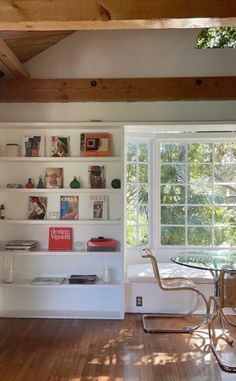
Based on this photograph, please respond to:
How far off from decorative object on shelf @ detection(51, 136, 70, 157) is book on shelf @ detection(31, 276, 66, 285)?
4.37 feet

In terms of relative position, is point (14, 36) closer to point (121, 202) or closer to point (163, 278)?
point (121, 202)

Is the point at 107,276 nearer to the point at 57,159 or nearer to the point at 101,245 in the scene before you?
the point at 101,245

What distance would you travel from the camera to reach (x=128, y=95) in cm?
414

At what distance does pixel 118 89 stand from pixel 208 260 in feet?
6.66

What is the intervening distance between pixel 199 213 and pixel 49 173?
194cm

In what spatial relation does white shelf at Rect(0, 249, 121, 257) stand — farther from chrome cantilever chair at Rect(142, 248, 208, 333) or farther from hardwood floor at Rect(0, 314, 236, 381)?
hardwood floor at Rect(0, 314, 236, 381)

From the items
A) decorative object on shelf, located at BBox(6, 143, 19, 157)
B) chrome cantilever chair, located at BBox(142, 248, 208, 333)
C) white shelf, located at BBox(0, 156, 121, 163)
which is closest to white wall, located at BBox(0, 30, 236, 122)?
decorative object on shelf, located at BBox(6, 143, 19, 157)

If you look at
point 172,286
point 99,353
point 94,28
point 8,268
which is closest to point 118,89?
point 94,28

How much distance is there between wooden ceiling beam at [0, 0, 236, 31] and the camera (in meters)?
2.33

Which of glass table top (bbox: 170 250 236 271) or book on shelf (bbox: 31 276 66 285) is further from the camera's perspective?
book on shelf (bbox: 31 276 66 285)

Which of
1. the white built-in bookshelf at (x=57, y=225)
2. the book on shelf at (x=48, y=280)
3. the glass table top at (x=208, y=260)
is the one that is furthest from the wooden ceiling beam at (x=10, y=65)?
the glass table top at (x=208, y=260)

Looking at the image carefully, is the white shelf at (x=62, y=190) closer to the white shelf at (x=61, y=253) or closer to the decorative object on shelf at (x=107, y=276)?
the white shelf at (x=61, y=253)

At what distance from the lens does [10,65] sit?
12.4 feet

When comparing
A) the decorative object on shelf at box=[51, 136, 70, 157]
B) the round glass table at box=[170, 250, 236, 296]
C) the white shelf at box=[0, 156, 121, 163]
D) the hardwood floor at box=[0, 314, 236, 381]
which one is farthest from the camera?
the decorative object on shelf at box=[51, 136, 70, 157]
